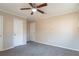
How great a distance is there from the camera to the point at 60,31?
5.19m

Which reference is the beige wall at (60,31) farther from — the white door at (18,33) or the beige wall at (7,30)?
the beige wall at (7,30)

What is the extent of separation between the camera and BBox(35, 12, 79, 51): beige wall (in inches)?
175

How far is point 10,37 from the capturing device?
4746mm

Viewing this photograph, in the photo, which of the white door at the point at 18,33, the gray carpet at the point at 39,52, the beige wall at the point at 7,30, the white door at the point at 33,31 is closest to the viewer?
the gray carpet at the point at 39,52

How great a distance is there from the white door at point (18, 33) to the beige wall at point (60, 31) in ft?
5.62

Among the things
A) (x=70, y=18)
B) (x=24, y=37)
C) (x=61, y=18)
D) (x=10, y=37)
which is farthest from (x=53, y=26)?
(x=10, y=37)

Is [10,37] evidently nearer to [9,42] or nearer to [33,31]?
[9,42]

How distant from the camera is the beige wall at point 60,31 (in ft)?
14.5

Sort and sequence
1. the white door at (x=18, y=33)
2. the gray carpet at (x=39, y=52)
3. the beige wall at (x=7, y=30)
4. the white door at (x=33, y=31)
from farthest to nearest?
the white door at (x=33, y=31), the white door at (x=18, y=33), the beige wall at (x=7, y=30), the gray carpet at (x=39, y=52)

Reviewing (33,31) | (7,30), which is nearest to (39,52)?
(7,30)

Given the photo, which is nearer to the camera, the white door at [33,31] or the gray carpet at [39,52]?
the gray carpet at [39,52]

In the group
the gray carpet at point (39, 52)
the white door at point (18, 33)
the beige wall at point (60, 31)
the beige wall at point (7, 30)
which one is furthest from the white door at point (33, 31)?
the gray carpet at point (39, 52)

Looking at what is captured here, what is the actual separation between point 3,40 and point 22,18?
86.4 inches

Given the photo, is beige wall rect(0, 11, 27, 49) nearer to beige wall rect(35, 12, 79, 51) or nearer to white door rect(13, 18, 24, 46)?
white door rect(13, 18, 24, 46)
